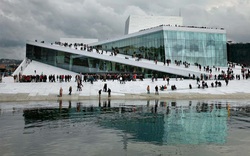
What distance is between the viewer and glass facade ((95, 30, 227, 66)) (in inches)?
2069

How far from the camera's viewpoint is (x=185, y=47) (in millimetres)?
53312

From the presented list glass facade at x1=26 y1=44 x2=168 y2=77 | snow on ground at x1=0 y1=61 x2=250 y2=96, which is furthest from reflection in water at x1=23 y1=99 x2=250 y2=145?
glass facade at x1=26 y1=44 x2=168 y2=77

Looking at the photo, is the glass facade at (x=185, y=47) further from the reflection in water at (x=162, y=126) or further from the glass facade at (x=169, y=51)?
the reflection in water at (x=162, y=126)

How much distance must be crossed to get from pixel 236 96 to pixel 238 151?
2520 cm

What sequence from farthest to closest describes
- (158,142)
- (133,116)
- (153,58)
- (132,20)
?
(132,20) < (153,58) < (133,116) < (158,142)

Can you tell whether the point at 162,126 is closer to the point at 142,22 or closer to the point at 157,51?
the point at 157,51

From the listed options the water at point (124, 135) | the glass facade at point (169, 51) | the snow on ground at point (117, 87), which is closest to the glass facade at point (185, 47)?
the glass facade at point (169, 51)

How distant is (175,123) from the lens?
48.9 ft

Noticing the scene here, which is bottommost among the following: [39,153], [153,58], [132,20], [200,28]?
[39,153]

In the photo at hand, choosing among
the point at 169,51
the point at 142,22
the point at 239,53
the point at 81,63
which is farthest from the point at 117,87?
the point at 239,53

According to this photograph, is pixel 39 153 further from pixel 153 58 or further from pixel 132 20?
pixel 132 20

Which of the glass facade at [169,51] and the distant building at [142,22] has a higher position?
the distant building at [142,22]

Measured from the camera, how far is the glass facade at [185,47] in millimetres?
52562

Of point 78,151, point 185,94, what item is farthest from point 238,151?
point 185,94
